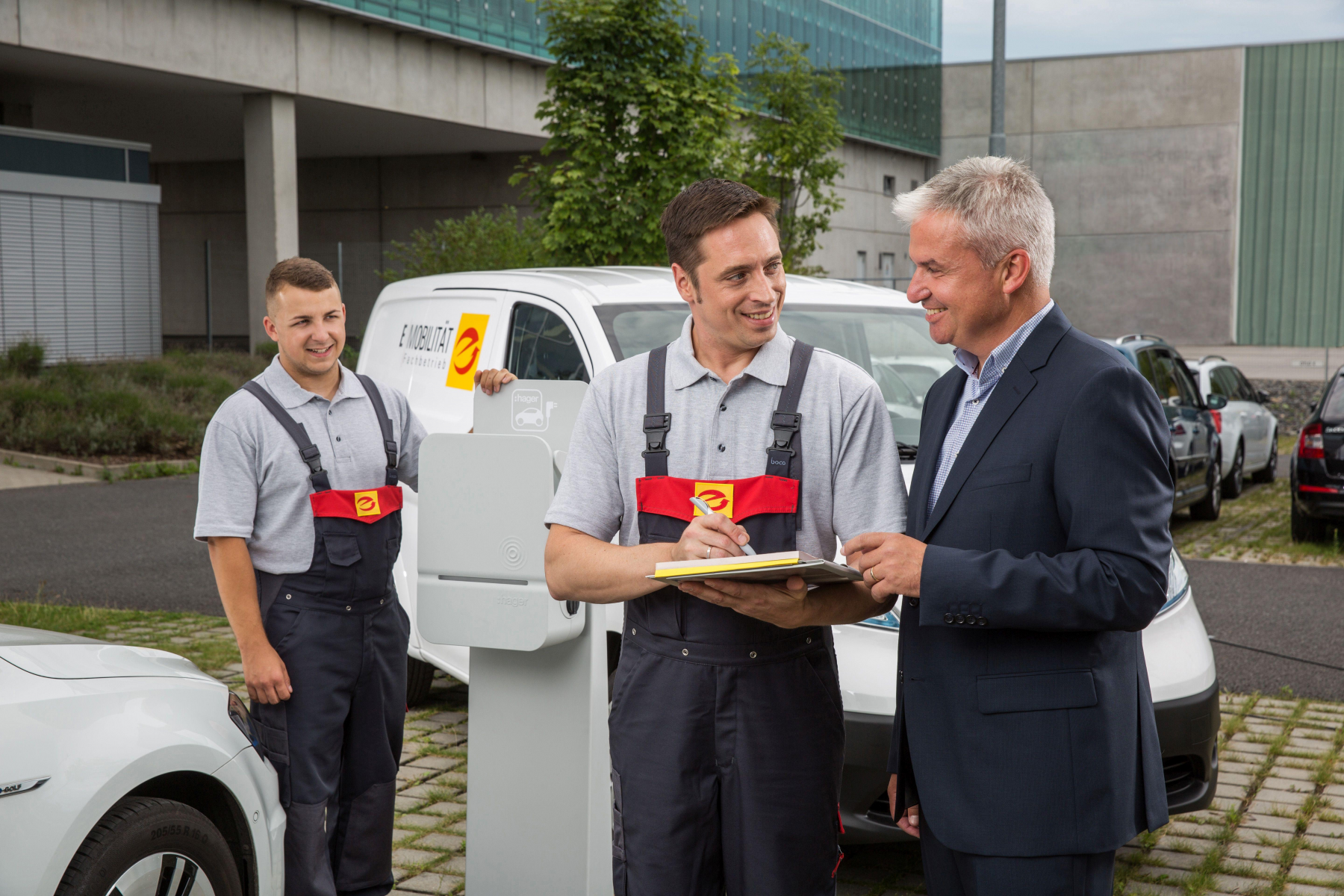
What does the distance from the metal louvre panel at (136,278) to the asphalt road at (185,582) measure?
11.4m

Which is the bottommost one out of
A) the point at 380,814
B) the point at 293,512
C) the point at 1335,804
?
the point at 1335,804

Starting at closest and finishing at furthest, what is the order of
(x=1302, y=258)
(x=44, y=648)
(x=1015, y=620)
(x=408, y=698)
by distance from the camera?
(x=1015, y=620), (x=44, y=648), (x=408, y=698), (x=1302, y=258)

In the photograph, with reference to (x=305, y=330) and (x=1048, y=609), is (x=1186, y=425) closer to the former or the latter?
(x=305, y=330)

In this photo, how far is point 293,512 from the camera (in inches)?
136

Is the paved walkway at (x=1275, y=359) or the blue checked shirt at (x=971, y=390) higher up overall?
the blue checked shirt at (x=971, y=390)

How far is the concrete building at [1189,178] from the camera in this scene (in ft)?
131

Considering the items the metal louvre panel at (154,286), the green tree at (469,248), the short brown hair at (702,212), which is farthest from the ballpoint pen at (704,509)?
the metal louvre panel at (154,286)

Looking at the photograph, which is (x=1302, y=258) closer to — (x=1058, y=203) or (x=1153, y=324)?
(x=1153, y=324)

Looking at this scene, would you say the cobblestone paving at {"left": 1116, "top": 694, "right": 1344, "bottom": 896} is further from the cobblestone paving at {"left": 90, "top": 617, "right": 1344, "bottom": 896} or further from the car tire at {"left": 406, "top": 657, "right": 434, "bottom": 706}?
the car tire at {"left": 406, "top": 657, "right": 434, "bottom": 706}

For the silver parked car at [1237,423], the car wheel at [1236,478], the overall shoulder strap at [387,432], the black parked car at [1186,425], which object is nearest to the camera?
the overall shoulder strap at [387,432]

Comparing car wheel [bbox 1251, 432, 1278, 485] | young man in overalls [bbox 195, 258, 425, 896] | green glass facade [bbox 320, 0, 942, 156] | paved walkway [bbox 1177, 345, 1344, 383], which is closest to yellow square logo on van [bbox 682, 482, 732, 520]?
young man in overalls [bbox 195, 258, 425, 896]

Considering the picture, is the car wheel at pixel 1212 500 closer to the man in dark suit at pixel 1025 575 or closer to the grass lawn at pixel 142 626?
the grass lawn at pixel 142 626

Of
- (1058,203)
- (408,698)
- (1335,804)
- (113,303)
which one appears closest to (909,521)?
(1335,804)

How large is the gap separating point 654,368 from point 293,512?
51.4 inches
